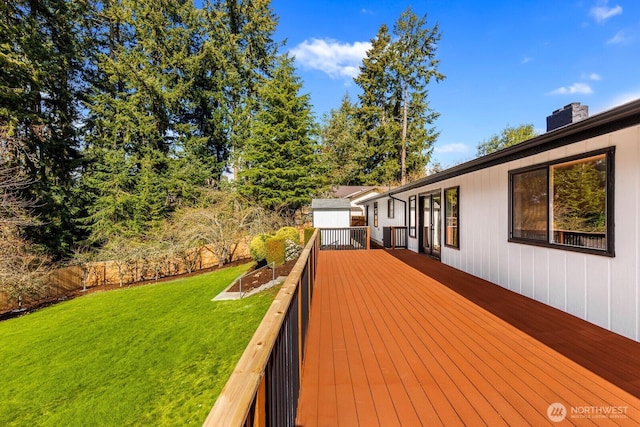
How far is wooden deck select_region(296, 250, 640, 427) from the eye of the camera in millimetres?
1900

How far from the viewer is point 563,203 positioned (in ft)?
14.5

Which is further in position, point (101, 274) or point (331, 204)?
point (331, 204)

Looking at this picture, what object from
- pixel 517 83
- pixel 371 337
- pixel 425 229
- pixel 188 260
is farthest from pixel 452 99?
pixel 371 337

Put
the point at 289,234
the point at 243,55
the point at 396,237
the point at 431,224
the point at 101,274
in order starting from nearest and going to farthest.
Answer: the point at 431,224 → the point at 396,237 → the point at 289,234 → the point at 101,274 → the point at 243,55

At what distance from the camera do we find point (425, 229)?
866cm

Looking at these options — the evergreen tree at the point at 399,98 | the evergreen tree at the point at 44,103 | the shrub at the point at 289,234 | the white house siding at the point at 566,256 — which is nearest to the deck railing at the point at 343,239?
the shrub at the point at 289,234

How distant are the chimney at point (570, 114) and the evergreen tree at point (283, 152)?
45.4 ft

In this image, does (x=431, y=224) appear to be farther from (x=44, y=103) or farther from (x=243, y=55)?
(x=44, y=103)


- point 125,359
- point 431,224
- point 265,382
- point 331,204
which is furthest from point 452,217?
→ point 331,204

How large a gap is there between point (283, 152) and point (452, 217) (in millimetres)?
13201

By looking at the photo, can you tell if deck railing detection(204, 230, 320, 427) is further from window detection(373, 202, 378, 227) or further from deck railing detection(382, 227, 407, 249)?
window detection(373, 202, 378, 227)

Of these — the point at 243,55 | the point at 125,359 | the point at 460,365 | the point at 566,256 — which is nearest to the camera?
the point at 460,365

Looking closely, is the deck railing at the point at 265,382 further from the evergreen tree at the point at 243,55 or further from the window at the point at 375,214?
the evergreen tree at the point at 243,55

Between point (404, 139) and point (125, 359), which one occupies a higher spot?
point (404, 139)
